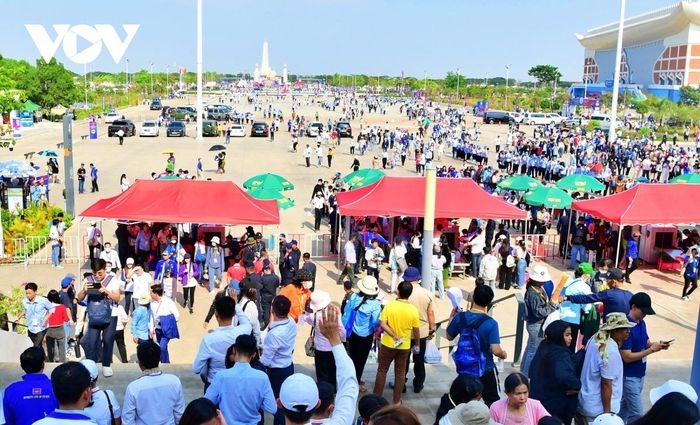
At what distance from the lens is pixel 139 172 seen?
31.9 m

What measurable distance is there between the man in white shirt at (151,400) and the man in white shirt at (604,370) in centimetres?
329

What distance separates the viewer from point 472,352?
610 cm

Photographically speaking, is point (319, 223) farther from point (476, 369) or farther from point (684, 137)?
point (684, 137)

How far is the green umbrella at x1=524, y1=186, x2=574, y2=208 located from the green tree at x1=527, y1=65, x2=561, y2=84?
385 ft

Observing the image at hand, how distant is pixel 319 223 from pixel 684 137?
47.5 m

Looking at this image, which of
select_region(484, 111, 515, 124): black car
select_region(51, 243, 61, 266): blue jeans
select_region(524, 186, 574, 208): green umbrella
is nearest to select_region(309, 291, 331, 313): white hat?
select_region(51, 243, 61, 266): blue jeans

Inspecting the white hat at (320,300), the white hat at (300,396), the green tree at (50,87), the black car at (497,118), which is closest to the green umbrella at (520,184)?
the white hat at (320,300)

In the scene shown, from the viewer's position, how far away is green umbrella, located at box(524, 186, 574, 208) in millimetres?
18406

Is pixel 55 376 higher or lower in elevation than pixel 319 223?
higher

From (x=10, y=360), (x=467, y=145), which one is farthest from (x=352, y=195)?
(x=467, y=145)

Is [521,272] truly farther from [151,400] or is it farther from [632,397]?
[151,400]

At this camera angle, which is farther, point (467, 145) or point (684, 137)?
point (684, 137)

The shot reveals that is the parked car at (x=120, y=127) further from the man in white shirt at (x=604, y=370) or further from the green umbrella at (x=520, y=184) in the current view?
the man in white shirt at (x=604, y=370)

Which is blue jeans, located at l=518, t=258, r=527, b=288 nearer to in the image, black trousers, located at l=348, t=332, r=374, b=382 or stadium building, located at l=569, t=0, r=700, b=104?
black trousers, located at l=348, t=332, r=374, b=382
